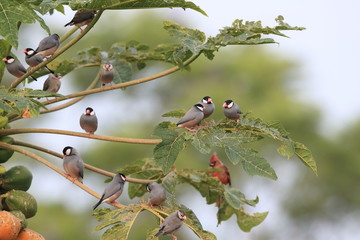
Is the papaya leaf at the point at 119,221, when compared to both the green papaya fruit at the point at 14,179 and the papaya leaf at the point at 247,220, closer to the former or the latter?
the green papaya fruit at the point at 14,179

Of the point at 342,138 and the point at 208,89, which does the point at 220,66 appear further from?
the point at 342,138

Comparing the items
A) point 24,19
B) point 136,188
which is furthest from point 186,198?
point 24,19

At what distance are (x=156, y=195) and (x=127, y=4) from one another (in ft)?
3.06

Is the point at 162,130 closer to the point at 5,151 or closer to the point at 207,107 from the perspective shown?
the point at 207,107

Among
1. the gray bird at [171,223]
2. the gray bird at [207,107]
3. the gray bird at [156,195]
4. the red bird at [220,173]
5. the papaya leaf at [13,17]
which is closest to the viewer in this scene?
the papaya leaf at [13,17]

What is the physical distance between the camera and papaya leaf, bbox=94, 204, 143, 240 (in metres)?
3.50

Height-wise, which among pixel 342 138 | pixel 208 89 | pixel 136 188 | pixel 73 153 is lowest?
pixel 342 138

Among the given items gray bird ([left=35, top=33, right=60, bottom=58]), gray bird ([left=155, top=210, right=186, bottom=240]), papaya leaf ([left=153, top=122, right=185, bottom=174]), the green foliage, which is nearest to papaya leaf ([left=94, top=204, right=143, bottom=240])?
gray bird ([left=155, top=210, right=186, bottom=240])

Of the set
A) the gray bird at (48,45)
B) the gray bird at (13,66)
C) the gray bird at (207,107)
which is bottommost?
the gray bird at (207,107)

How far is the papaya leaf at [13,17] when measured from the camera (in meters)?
3.23

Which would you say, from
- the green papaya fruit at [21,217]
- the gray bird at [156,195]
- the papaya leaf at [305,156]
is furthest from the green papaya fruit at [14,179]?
the papaya leaf at [305,156]

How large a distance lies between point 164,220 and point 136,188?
103 centimetres

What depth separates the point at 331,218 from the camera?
2531cm

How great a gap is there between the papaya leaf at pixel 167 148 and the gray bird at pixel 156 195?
19cm
